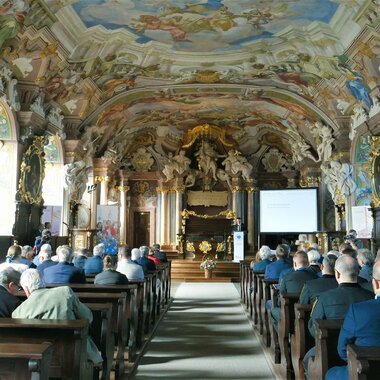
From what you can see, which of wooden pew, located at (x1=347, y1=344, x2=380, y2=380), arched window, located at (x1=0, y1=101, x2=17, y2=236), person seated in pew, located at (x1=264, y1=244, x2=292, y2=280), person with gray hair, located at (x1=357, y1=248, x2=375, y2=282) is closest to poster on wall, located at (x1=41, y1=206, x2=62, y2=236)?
arched window, located at (x1=0, y1=101, x2=17, y2=236)

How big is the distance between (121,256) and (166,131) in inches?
572

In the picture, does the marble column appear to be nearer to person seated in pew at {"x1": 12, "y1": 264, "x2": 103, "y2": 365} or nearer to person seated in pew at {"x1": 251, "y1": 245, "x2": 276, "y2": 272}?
person seated in pew at {"x1": 251, "y1": 245, "x2": 276, "y2": 272}

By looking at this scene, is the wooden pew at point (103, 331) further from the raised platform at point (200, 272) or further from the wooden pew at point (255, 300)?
the raised platform at point (200, 272)

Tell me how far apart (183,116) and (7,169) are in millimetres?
10280

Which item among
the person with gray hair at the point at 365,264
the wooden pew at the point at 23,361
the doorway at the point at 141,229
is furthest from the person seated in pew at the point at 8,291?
the doorway at the point at 141,229

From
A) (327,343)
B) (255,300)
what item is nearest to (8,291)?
(327,343)

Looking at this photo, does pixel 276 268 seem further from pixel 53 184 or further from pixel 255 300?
pixel 53 184

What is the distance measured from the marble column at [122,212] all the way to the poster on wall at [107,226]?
12.9 ft

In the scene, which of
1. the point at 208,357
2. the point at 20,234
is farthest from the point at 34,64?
the point at 208,357

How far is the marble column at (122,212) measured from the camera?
2162 cm

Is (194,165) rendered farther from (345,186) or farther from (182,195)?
(345,186)

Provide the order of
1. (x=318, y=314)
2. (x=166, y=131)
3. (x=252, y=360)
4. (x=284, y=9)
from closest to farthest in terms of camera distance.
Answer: (x=318, y=314) → (x=252, y=360) → (x=284, y=9) → (x=166, y=131)

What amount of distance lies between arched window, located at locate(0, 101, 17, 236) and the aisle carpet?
4.55m

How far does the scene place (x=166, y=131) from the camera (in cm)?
2217
